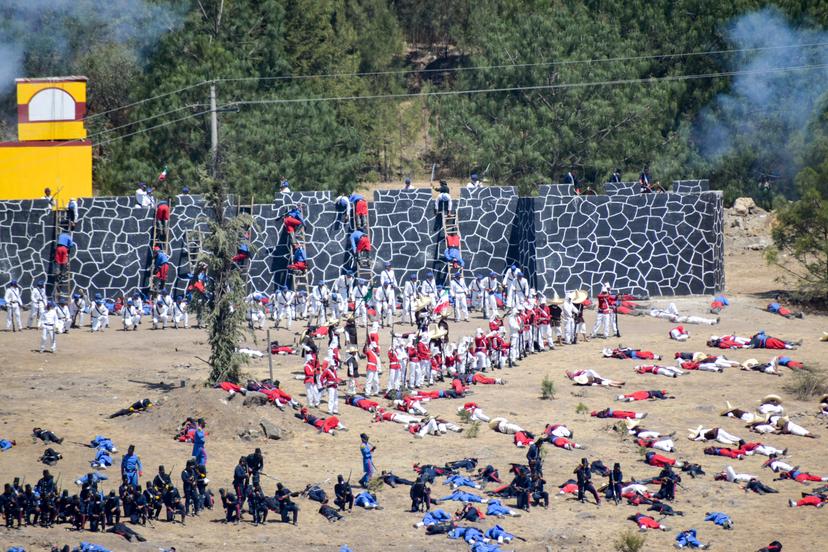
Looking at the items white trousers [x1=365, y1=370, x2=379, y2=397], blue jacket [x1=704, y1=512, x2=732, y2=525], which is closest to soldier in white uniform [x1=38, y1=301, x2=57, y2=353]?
Answer: white trousers [x1=365, y1=370, x2=379, y2=397]

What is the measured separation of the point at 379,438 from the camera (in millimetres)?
27344

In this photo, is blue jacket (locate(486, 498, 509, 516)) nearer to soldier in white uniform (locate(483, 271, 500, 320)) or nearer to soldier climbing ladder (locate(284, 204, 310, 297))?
soldier in white uniform (locate(483, 271, 500, 320))

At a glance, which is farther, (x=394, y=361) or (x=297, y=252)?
(x=297, y=252)

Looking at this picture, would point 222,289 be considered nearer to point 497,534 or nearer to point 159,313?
point 497,534

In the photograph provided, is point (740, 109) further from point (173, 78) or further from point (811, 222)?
point (173, 78)

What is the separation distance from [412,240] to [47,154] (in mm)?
12807

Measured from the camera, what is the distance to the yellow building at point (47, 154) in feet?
146

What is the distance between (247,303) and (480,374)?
21.2ft

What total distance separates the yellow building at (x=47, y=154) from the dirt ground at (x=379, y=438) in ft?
28.3

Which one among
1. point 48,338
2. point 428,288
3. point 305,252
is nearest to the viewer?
point 48,338

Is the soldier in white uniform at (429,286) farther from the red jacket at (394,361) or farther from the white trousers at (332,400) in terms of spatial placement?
the white trousers at (332,400)

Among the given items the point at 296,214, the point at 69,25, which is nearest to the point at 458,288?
the point at 296,214

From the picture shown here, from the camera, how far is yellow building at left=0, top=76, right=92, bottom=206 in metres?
44.5

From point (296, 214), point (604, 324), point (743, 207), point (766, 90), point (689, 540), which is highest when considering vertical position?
point (766, 90)
